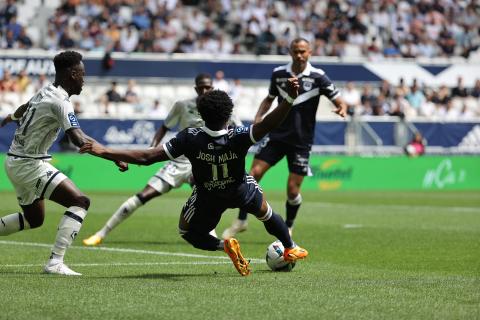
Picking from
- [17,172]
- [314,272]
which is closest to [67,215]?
[17,172]

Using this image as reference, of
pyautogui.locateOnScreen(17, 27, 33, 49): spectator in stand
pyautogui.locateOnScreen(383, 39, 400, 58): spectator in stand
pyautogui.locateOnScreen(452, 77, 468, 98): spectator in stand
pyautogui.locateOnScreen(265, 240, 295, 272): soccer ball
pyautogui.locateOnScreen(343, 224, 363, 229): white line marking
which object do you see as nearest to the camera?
pyautogui.locateOnScreen(265, 240, 295, 272): soccer ball

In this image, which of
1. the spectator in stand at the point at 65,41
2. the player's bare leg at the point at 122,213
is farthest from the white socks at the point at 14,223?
the spectator in stand at the point at 65,41

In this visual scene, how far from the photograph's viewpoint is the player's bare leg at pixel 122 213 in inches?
551

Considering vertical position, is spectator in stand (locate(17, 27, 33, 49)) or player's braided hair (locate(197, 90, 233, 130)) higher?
player's braided hair (locate(197, 90, 233, 130))

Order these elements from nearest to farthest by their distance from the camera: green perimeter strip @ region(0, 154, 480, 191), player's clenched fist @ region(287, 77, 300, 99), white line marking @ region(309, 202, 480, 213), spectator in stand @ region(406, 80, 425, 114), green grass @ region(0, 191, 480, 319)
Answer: green grass @ region(0, 191, 480, 319) < player's clenched fist @ region(287, 77, 300, 99) < white line marking @ region(309, 202, 480, 213) < green perimeter strip @ region(0, 154, 480, 191) < spectator in stand @ region(406, 80, 425, 114)

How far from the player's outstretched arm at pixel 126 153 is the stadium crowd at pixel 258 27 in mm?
24917

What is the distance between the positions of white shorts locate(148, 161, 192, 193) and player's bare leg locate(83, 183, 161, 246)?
47mm

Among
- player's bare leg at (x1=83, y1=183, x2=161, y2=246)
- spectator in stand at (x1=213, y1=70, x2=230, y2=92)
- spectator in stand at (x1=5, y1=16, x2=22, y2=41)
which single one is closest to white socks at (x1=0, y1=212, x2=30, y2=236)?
player's bare leg at (x1=83, y1=183, x2=161, y2=246)

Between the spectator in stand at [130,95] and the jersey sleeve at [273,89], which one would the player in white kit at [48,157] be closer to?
the jersey sleeve at [273,89]

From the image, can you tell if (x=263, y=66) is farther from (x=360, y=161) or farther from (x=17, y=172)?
(x=17, y=172)

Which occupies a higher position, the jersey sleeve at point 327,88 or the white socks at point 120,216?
the jersey sleeve at point 327,88

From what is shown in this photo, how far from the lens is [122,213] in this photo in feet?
47.3

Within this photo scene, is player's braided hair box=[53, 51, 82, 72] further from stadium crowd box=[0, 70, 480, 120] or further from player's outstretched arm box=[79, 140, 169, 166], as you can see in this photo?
stadium crowd box=[0, 70, 480, 120]

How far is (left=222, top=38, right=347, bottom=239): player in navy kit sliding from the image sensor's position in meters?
14.6
